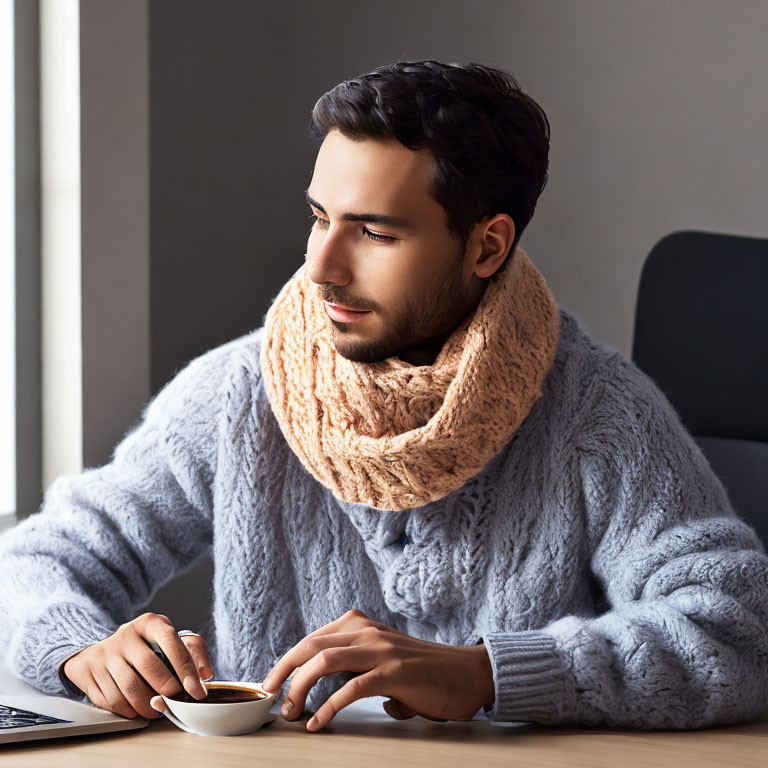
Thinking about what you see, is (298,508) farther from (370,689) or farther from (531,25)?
(531,25)

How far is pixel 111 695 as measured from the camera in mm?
874

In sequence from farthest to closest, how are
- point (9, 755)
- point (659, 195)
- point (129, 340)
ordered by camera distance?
point (659, 195) < point (129, 340) < point (9, 755)

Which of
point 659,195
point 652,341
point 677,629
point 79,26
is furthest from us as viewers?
point 659,195

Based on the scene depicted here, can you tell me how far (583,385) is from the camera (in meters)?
1.11

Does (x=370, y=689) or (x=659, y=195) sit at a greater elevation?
(x=659, y=195)

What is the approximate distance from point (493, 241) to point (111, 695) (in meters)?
0.57

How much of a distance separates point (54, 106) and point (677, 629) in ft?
4.43

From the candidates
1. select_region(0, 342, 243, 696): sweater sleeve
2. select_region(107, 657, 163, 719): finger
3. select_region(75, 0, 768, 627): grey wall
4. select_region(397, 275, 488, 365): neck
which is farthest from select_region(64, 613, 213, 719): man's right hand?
select_region(75, 0, 768, 627): grey wall

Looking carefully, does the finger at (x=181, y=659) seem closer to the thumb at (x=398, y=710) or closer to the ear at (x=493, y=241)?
the thumb at (x=398, y=710)

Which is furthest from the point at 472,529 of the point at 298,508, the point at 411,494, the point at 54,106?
the point at 54,106

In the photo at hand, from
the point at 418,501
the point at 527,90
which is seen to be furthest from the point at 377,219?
the point at 527,90

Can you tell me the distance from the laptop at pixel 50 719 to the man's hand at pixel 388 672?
0.14 meters

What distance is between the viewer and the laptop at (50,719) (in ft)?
2.62

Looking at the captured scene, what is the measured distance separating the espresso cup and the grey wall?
1.27m
